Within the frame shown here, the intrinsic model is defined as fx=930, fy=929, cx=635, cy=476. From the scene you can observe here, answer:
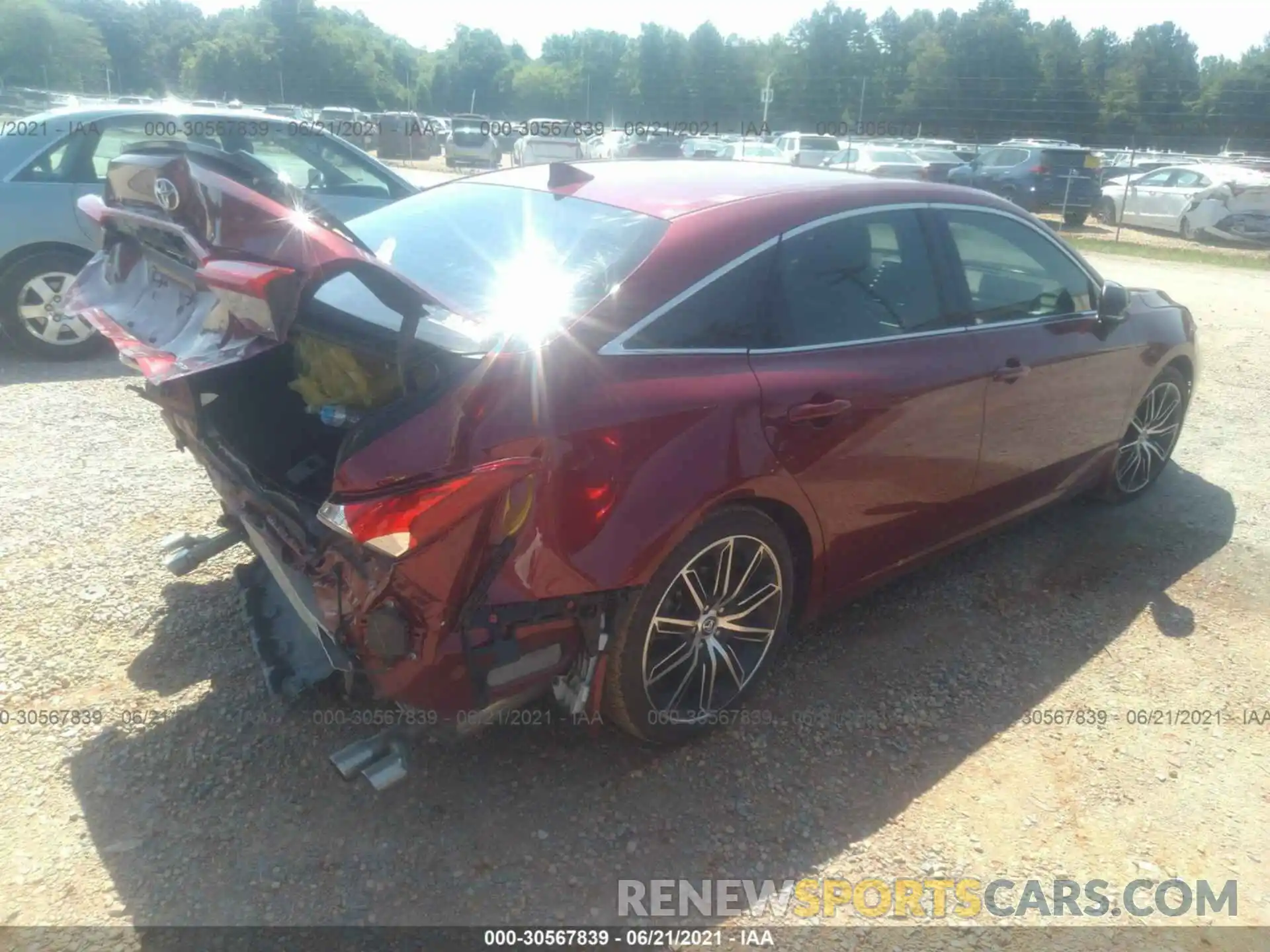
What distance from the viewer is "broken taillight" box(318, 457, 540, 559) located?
7.08ft

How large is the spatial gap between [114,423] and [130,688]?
2.88m

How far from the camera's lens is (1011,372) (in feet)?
11.9

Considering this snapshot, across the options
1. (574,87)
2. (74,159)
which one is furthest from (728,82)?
(74,159)

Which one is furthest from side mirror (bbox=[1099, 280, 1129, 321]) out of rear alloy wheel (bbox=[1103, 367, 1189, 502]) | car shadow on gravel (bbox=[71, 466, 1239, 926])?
car shadow on gravel (bbox=[71, 466, 1239, 926])

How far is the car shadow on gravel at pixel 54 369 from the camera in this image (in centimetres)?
620

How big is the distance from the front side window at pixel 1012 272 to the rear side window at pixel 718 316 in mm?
1125

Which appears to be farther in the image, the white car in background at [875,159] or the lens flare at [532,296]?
the white car in background at [875,159]

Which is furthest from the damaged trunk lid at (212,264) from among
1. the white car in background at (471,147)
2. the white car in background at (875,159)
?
the white car in background at (471,147)

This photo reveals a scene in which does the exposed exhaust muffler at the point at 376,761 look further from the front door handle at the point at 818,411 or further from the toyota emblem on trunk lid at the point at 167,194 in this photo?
the toyota emblem on trunk lid at the point at 167,194

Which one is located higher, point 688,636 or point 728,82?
point 728,82

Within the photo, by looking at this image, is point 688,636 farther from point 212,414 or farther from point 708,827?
point 212,414

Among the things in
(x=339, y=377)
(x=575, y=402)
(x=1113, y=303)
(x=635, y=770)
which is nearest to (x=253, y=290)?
(x=339, y=377)

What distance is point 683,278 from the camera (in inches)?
106

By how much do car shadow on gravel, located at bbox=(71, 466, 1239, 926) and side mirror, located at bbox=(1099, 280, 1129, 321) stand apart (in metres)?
1.35
